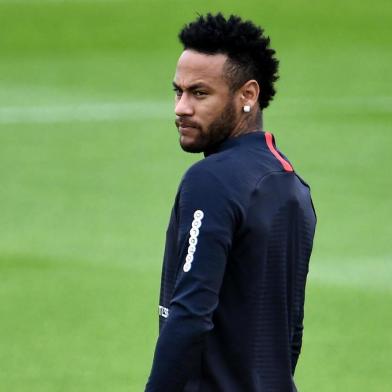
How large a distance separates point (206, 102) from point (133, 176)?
6.36 m

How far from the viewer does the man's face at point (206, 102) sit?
12.2ft

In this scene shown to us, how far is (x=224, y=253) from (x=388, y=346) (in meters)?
3.84

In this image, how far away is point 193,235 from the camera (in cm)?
341

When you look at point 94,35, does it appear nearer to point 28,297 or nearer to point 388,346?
point 28,297

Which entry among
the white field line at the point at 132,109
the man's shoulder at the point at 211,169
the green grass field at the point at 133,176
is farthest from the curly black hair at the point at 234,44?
the white field line at the point at 132,109

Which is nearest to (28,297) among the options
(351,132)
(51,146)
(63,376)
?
(63,376)

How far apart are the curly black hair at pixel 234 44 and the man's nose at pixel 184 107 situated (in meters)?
0.13

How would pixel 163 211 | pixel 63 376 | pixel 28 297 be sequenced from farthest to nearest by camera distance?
pixel 163 211
pixel 28 297
pixel 63 376

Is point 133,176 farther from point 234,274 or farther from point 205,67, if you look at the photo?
point 234,274

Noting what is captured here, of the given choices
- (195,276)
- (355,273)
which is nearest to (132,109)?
(355,273)

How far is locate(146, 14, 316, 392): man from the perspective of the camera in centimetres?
340

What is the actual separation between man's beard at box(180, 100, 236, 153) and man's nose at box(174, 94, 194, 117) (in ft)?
0.20

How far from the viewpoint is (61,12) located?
13984 mm

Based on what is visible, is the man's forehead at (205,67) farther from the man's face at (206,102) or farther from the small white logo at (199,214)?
the small white logo at (199,214)
